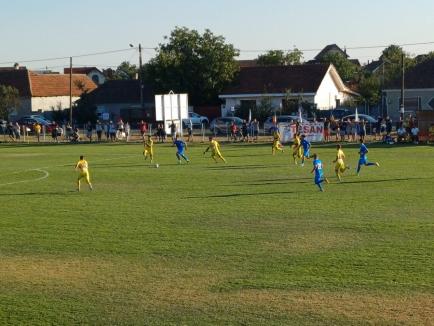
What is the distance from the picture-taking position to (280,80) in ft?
236

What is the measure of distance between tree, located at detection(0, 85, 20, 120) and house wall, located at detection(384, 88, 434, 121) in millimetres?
35973

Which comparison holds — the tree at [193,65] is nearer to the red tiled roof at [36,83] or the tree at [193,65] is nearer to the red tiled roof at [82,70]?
the red tiled roof at [36,83]

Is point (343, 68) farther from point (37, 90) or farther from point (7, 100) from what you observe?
point (7, 100)

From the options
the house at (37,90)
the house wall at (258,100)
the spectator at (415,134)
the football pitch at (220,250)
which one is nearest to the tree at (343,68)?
the house wall at (258,100)

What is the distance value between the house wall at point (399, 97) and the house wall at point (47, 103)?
114ft

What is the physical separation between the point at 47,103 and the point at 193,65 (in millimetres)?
21500

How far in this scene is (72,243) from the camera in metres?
16.7

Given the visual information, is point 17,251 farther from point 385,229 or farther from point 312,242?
point 385,229

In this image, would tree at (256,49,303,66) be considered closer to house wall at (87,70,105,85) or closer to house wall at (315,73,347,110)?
house wall at (315,73,347,110)

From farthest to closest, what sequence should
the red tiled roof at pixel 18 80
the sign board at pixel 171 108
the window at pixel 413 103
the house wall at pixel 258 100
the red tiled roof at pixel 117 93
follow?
the red tiled roof at pixel 18 80
the red tiled roof at pixel 117 93
the house wall at pixel 258 100
the window at pixel 413 103
the sign board at pixel 171 108

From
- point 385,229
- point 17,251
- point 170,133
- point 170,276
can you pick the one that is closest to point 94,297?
point 170,276

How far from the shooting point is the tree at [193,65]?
70.3m

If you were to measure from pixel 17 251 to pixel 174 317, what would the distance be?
233 inches

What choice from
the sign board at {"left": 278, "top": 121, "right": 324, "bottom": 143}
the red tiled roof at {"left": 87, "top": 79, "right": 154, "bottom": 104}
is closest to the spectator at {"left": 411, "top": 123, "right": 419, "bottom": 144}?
the sign board at {"left": 278, "top": 121, "right": 324, "bottom": 143}
